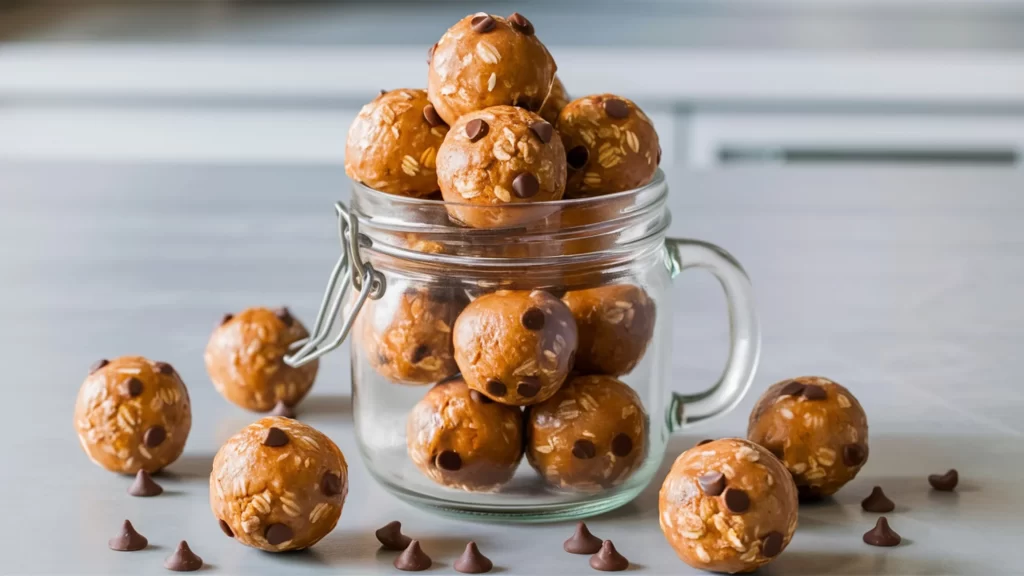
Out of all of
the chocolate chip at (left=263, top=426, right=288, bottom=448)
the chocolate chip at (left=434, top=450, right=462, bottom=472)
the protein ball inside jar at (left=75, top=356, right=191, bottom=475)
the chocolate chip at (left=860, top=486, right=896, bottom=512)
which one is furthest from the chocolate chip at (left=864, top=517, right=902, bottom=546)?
the protein ball inside jar at (left=75, top=356, right=191, bottom=475)

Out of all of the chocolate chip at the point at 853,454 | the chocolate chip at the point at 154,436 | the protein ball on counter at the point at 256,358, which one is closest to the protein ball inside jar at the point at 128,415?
the chocolate chip at the point at 154,436

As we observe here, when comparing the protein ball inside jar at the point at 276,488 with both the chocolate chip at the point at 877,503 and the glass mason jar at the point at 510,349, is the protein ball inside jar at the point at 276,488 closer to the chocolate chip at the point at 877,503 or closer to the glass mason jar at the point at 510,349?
the glass mason jar at the point at 510,349

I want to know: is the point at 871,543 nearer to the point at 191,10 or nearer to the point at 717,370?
the point at 717,370

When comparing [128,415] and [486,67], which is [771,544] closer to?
[486,67]

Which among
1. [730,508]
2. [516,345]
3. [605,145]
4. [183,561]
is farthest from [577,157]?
[183,561]

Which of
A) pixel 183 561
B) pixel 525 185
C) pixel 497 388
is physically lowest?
pixel 183 561

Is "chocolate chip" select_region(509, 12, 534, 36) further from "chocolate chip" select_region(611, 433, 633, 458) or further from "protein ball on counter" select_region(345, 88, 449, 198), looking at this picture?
"chocolate chip" select_region(611, 433, 633, 458)
